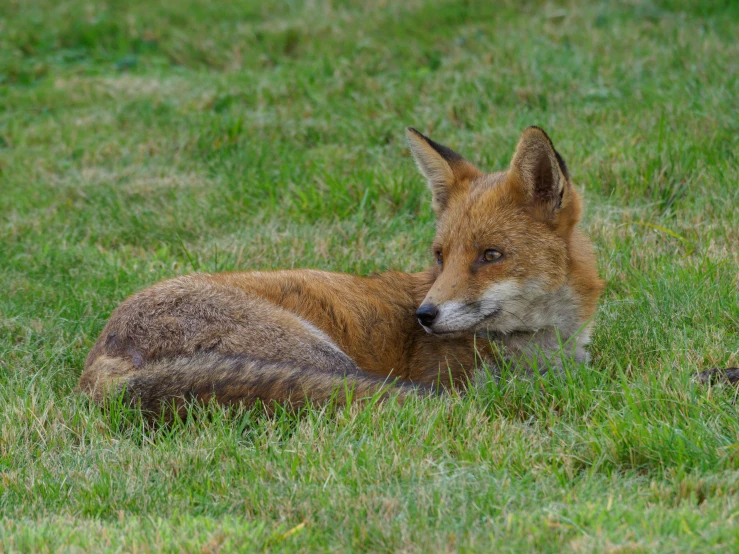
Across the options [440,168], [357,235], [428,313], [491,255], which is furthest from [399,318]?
[357,235]

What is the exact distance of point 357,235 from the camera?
7344 mm

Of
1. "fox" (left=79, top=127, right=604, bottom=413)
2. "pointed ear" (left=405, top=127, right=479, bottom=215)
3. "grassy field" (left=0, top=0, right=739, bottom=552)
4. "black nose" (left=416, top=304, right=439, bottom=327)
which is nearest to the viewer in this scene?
"grassy field" (left=0, top=0, right=739, bottom=552)

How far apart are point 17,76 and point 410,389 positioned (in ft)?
31.1

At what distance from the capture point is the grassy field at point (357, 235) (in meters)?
3.59

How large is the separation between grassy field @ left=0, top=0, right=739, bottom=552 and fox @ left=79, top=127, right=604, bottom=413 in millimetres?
211

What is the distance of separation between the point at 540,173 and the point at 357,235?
94.3 inches

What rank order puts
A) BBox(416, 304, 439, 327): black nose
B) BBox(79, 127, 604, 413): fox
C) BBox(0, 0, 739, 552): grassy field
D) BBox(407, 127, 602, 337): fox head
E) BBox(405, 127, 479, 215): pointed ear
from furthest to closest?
BBox(405, 127, 479, 215): pointed ear → BBox(407, 127, 602, 337): fox head → BBox(416, 304, 439, 327): black nose → BBox(79, 127, 604, 413): fox → BBox(0, 0, 739, 552): grassy field

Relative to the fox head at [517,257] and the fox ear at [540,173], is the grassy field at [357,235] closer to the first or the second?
the fox head at [517,257]

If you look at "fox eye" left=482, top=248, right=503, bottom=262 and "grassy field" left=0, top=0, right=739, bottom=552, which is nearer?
"grassy field" left=0, top=0, right=739, bottom=552

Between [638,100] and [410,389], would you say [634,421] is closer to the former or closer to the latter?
[410,389]

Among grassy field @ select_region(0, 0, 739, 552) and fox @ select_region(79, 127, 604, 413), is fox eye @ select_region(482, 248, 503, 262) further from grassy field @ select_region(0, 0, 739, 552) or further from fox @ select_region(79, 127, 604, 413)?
grassy field @ select_region(0, 0, 739, 552)

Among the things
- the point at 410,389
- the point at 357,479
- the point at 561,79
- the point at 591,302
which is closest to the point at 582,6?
the point at 561,79

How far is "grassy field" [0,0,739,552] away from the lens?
359cm

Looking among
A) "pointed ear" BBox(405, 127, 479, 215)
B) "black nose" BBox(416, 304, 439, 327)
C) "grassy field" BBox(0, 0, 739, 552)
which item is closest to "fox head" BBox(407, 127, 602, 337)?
"black nose" BBox(416, 304, 439, 327)
